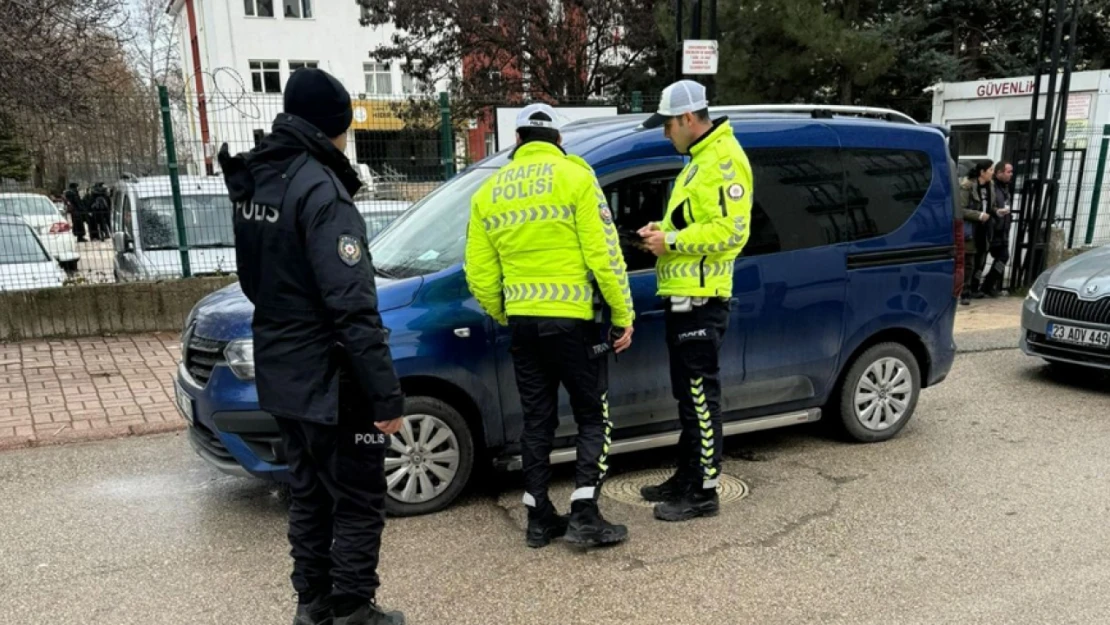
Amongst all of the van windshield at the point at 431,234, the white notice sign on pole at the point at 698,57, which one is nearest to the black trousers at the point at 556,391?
the van windshield at the point at 431,234

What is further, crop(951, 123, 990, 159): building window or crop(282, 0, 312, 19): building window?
crop(282, 0, 312, 19): building window

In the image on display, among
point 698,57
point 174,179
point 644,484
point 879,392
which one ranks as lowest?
point 644,484

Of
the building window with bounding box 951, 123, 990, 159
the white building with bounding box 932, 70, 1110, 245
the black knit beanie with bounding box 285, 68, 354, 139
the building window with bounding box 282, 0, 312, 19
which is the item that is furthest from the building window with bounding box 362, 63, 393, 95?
the black knit beanie with bounding box 285, 68, 354, 139

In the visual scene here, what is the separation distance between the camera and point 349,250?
2.75 metres

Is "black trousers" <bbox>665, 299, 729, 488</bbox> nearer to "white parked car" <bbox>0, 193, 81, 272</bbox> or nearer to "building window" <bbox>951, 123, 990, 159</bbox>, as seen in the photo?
"white parked car" <bbox>0, 193, 81, 272</bbox>

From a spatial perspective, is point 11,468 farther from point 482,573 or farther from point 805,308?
point 805,308

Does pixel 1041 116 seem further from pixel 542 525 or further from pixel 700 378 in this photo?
pixel 542 525

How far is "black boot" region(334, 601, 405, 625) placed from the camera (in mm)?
3102

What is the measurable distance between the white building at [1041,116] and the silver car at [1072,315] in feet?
10.1

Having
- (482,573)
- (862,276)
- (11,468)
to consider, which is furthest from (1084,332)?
(11,468)

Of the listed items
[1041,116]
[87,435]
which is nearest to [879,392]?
[87,435]

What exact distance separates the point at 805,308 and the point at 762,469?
1014 millimetres

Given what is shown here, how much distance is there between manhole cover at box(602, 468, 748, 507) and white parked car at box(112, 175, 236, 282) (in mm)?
5831

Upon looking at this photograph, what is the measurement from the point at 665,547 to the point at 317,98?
258cm
